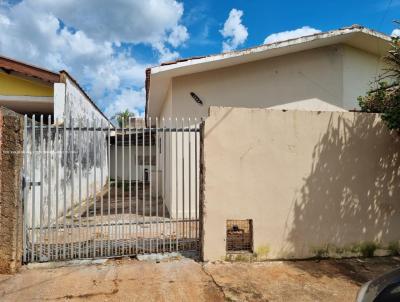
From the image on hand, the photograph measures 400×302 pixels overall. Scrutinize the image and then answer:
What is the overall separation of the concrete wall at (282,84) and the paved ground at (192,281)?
4.55m

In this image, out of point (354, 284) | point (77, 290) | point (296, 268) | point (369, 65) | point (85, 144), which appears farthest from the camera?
point (85, 144)

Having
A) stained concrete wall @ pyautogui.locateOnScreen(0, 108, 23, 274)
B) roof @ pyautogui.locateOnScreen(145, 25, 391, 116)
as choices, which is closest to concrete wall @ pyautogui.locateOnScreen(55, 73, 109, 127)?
roof @ pyautogui.locateOnScreen(145, 25, 391, 116)

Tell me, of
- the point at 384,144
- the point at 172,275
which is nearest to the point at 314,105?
the point at 384,144

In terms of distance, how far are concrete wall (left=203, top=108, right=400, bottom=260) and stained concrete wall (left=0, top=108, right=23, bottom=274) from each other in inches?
102

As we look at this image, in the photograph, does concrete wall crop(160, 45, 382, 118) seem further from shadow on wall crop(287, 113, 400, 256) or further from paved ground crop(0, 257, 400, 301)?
paved ground crop(0, 257, 400, 301)

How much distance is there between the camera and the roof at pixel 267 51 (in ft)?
25.4

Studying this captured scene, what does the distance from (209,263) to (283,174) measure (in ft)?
5.84

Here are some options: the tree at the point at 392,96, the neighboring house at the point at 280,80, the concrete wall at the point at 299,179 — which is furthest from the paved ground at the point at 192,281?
the neighboring house at the point at 280,80

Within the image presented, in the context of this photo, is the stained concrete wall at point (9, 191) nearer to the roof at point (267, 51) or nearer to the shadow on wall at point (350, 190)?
the roof at point (267, 51)

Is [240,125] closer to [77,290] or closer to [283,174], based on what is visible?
[283,174]

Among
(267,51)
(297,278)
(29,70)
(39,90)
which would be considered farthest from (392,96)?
(39,90)

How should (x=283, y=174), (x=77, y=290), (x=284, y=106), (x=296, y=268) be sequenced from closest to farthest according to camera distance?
1. (x=77, y=290)
2. (x=296, y=268)
3. (x=283, y=174)
4. (x=284, y=106)

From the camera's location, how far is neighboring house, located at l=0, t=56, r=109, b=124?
8602 millimetres

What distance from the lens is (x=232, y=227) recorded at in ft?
17.8
